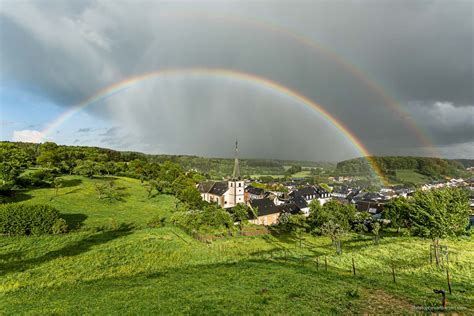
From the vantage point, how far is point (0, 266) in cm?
1878

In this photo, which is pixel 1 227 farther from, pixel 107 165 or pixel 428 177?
pixel 428 177

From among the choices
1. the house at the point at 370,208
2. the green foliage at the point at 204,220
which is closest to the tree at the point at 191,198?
the green foliage at the point at 204,220

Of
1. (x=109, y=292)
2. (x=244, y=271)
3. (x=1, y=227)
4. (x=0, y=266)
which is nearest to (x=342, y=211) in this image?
(x=244, y=271)

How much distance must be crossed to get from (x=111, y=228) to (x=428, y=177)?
22155 cm

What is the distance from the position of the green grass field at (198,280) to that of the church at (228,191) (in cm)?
4053

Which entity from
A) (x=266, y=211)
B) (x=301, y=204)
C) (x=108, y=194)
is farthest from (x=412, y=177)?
(x=108, y=194)

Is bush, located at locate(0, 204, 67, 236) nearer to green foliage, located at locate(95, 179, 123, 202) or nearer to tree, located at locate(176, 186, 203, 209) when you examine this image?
green foliage, located at locate(95, 179, 123, 202)

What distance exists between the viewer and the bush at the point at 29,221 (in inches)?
1082

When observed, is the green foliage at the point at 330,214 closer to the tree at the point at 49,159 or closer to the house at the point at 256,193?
the house at the point at 256,193

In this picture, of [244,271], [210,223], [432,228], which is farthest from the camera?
[210,223]

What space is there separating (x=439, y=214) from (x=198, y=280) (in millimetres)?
21095

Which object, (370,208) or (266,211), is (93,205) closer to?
(266,211)

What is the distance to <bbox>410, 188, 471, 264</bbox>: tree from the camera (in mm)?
21641

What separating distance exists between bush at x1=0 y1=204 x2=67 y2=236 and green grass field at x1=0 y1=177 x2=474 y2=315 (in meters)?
1.78
